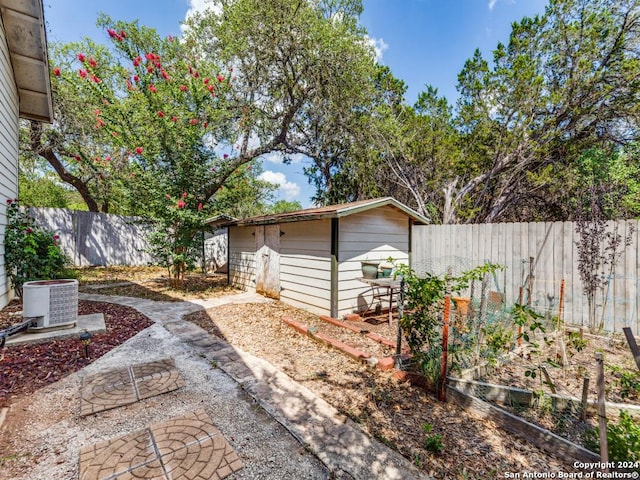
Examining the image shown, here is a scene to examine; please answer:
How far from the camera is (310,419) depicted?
93.9 inches

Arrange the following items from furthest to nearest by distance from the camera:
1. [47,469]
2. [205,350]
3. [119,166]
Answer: [119,166] → [205,350] → [47,469]

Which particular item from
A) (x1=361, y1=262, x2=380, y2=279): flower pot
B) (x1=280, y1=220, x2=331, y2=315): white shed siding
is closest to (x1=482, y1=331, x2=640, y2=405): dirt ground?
(x1=361, y1=262, x2=380, y2=279): flower pot

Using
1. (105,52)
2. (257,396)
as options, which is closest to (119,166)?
(105,52)

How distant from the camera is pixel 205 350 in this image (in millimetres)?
3807

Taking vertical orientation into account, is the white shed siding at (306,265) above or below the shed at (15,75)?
below

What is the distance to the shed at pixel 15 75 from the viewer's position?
475 centimetres

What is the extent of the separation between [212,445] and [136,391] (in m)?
1.21

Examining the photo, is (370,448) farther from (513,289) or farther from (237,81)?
(237,81)

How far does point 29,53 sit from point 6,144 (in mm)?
1844

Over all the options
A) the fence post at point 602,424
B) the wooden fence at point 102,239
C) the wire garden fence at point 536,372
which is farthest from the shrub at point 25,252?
the fence post at point 602,424

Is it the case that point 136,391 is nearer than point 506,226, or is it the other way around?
point 136,391

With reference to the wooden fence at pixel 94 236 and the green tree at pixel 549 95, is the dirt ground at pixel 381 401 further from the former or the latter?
the wooden fence at pixel 94 236

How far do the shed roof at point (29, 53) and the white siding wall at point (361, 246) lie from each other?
20.7 feet

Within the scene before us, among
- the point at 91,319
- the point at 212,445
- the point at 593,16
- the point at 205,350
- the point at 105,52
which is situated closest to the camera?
the point at 212,445
